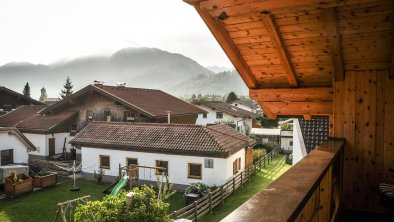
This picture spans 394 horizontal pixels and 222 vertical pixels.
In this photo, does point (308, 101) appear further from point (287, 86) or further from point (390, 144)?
point (390, 144)

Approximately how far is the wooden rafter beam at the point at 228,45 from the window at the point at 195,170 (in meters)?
11.3

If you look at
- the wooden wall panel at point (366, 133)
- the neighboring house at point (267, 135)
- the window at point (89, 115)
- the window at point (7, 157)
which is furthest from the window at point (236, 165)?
the neighboring house at point (267, 135)

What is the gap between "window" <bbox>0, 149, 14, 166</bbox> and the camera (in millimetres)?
18375

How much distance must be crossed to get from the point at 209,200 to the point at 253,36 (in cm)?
1051

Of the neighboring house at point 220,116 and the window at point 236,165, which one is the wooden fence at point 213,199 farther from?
the neighboring house at point 220,116

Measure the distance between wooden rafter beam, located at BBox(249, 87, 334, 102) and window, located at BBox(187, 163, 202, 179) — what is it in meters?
10.9

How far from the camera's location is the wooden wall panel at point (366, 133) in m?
5.01

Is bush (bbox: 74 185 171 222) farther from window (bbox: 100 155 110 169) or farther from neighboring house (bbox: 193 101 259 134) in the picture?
neighboring house (bbox: 193 101 259 134)

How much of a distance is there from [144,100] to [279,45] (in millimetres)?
23663

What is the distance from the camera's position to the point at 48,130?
80.8 ft

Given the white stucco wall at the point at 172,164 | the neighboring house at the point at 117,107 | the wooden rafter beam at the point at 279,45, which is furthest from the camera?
the neighboring house at the point at 117,107

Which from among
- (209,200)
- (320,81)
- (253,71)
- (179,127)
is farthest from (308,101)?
(179,127)

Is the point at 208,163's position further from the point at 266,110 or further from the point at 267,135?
the point at 267,135

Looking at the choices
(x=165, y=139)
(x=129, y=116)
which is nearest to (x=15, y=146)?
(x=129, y=116)
